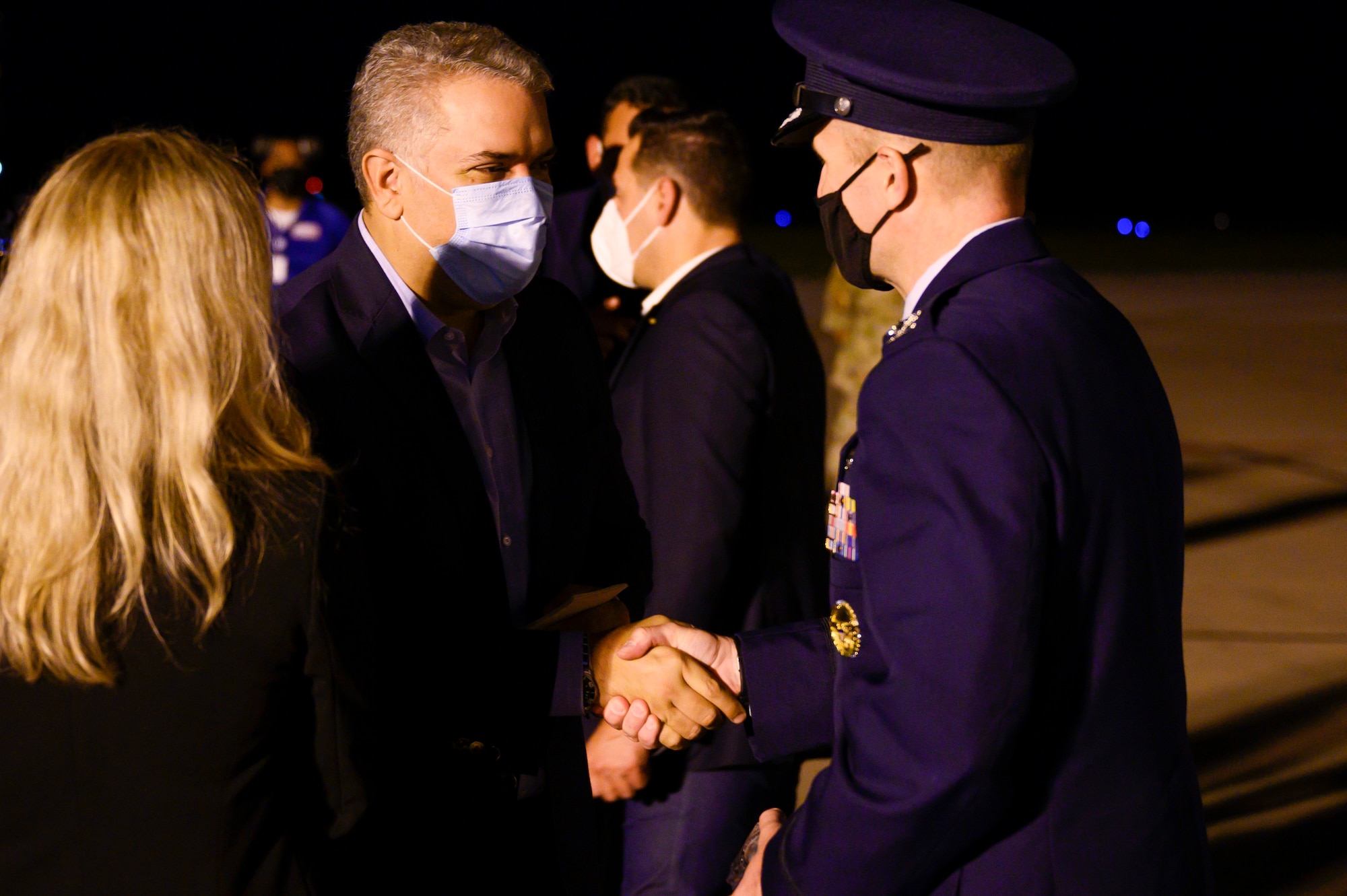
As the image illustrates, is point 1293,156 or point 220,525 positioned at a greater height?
point 220,525

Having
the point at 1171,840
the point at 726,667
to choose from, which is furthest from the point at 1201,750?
the point at 1171,840

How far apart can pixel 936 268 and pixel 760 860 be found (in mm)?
861

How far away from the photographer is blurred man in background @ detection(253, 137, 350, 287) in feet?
24.7

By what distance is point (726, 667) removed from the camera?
250 centimetres

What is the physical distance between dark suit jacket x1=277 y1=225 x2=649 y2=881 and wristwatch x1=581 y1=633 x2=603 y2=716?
0.17 feet

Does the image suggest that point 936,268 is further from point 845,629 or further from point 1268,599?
point 1268,599

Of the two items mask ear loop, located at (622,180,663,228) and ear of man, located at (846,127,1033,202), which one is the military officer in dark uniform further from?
mask ear loop, located at (622,180,663,228)

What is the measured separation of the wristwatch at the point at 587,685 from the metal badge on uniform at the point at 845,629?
0.57 m

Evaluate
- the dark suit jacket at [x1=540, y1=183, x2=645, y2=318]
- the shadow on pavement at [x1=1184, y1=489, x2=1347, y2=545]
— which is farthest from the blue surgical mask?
the shadow on pavement at [x1=1184, y1=489, x2=1347, y2=545]

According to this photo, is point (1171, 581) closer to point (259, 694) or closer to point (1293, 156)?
point (259, 694)

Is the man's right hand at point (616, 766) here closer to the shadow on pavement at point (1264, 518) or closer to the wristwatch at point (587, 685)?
the wristwatch at point (587, 685)

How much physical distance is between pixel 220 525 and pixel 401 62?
4.27 ft

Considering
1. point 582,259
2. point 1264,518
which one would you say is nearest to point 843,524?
point 582,259

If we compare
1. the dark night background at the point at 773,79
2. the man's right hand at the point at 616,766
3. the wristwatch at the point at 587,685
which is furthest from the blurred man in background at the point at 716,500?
the dark night background at the point at 773,79
